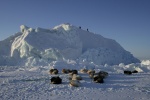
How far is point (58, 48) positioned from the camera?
32.2 meters

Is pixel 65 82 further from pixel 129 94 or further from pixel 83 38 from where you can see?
pixel 83 38

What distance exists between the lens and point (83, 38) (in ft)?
118

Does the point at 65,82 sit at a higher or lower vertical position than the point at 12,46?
lower

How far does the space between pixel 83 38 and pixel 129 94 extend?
25068 millimetres

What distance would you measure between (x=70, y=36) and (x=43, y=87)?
22.8 metres

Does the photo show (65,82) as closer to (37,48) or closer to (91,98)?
(91,98)

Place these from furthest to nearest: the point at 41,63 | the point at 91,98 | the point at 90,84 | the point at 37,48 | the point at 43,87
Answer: the point at 37,48 → the point at 41,63 → the point at 90,84 → the point at 43,87 → the point at 91,98

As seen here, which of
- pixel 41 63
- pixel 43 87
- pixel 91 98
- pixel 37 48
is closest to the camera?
pixel 91 98

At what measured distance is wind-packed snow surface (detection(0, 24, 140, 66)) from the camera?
3077cm

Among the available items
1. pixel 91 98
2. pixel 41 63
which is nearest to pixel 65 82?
pixel 91 98

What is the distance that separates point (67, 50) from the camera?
3216 centimetres

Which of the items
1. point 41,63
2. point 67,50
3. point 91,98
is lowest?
point 91,98

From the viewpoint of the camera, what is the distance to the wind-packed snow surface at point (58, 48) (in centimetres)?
3077

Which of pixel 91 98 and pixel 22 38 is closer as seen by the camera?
pixel 91 98
